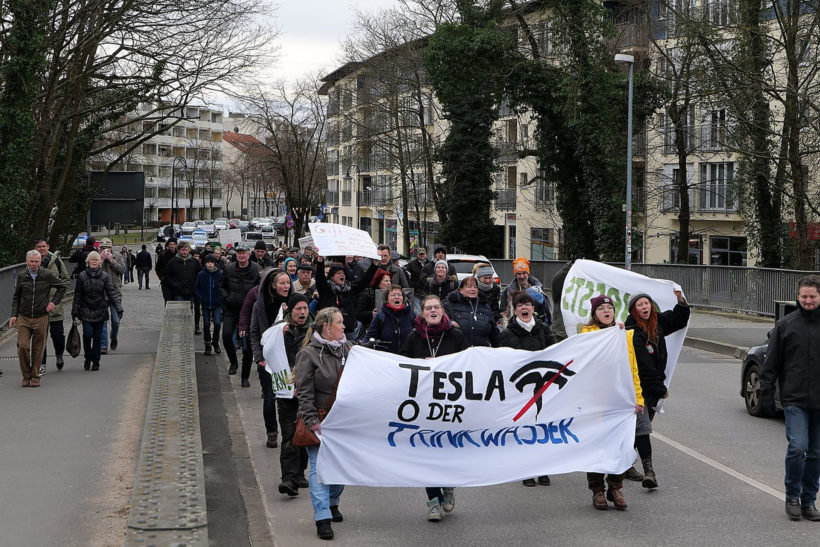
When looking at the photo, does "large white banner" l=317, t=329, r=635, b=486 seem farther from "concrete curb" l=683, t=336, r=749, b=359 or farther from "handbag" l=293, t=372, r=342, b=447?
"concrete curb" l=683, t=336, r=749, b=359

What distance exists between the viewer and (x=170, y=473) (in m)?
7.76

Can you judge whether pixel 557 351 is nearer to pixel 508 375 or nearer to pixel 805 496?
pixel 508 375

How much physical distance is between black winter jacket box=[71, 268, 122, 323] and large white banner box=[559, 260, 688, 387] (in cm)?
756

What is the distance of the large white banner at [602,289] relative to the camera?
1026 centimetres

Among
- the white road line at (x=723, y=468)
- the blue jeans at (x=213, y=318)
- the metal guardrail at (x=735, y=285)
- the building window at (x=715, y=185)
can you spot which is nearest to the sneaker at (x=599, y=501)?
the white road line at (x=723, y=468)

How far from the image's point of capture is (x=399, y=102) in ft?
168

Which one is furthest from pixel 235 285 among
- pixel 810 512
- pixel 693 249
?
pixel 693 249

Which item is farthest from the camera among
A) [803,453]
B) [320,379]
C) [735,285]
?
[735,285]

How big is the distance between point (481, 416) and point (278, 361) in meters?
2.11

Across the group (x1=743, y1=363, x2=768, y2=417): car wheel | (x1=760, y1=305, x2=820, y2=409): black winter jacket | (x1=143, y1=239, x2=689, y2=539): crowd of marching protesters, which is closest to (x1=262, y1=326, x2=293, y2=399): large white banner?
(x1=143, y1=239, x2=689, y2=539): crowd of marching protesters

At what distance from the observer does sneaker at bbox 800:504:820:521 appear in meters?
7.60

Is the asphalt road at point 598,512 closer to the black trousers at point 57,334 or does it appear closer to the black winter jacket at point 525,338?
the black winter jacket at point 525,338

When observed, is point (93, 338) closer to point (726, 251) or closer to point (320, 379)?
point (320, 379)

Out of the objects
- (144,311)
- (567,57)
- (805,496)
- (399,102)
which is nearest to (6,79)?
(144,311)
